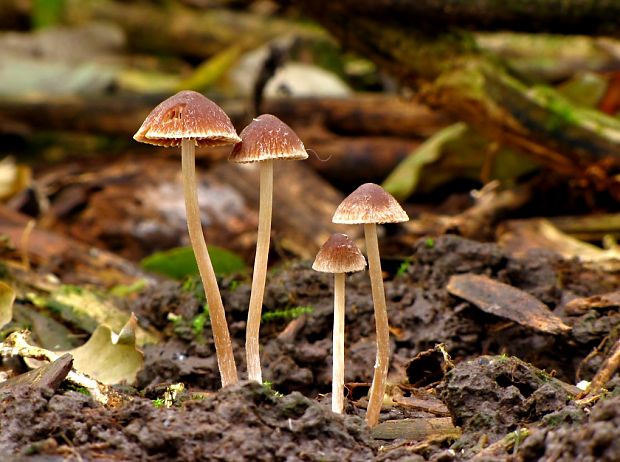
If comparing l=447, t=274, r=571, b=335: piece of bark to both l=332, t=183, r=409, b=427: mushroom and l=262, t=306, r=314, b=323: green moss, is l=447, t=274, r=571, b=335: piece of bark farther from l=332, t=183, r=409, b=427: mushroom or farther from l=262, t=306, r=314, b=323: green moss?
l=332, t=183, r=409, b=427: mushroom

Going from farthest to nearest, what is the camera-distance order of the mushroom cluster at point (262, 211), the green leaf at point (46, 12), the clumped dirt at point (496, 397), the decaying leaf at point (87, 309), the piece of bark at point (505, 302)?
the green leaf at point (46, 12)
the decaying leaf at point (87, 309)
the piece of bark at point (505, 302)
the mushroom cluster at point (262, 211)
the clumped dirt at point (496, 397)

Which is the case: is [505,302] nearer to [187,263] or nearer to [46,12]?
[187,263]

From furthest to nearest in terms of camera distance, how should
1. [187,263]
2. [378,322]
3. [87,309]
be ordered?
[187,263], [87,309], [378,322]

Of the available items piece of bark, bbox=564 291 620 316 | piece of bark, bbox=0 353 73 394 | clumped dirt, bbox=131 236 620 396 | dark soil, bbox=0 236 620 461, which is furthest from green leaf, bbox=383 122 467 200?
piece of bark, bbox=0 353 73 394

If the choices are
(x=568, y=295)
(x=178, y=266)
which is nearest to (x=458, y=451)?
(x=568, y=295)

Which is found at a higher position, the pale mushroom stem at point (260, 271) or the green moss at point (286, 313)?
the pale mushroom stem at point (260, 271)

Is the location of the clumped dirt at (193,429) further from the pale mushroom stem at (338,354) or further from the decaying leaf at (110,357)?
the decaying leaf at (110,357)

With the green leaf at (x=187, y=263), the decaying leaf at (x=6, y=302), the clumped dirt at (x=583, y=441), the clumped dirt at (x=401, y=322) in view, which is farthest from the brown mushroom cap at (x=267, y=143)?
the green leaf at (x=187, y=263)

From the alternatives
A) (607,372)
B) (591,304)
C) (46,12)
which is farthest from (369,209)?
(46,12)
